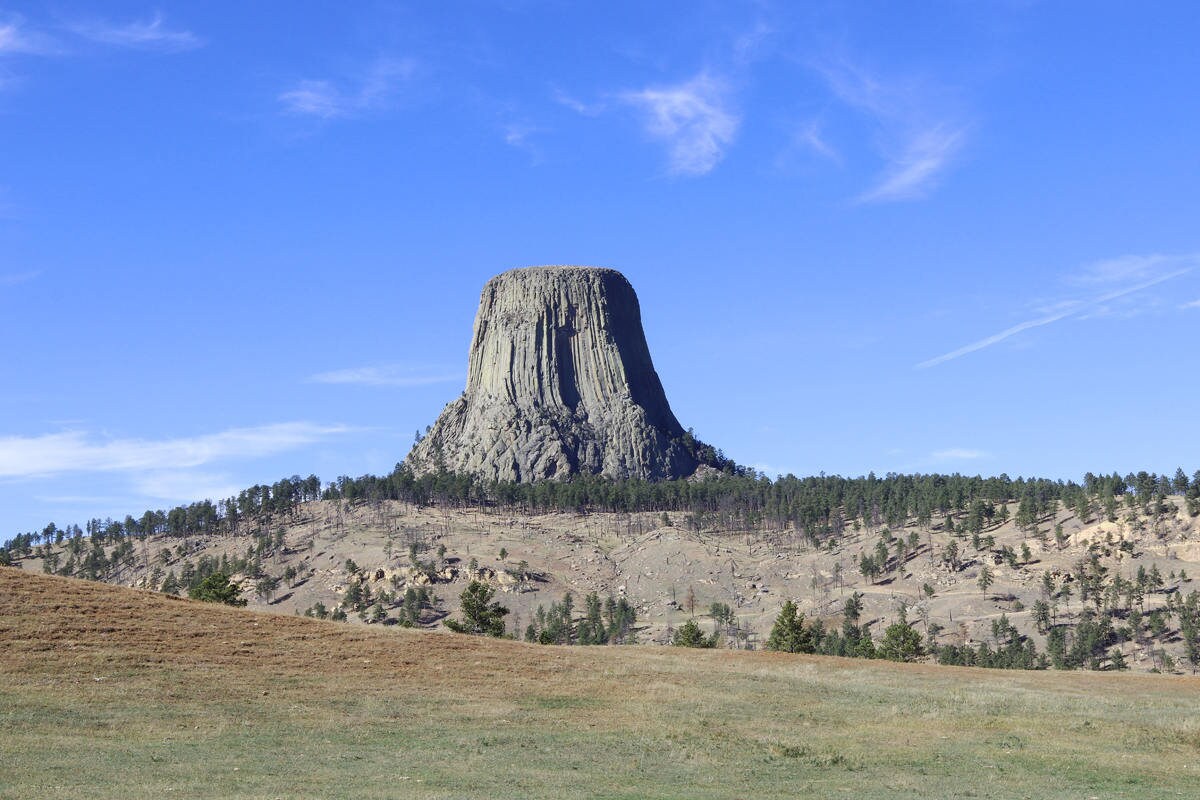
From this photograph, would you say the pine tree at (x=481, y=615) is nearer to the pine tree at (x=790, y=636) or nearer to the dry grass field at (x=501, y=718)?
the pine tree at (x=790, y=636)

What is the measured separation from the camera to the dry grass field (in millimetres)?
38562

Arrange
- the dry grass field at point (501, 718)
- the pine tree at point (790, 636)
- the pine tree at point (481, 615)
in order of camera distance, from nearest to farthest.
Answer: the dry grass field at point (501, 718), the pine tree at point (790, 636), the pine tree at point (481, 615)

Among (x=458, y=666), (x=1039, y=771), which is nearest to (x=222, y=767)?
(x=458, y=666)

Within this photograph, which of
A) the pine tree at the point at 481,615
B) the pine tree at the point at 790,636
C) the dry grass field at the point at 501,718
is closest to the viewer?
the dry grass field at the point at 501,718

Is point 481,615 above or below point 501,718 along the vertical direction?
above

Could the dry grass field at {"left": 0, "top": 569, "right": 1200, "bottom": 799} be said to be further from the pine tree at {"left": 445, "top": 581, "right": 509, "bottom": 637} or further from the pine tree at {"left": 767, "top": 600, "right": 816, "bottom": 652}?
the pine tree at {"left": 445, "top": 581, "right": 509, "bottom": 637}

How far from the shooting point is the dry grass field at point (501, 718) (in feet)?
127

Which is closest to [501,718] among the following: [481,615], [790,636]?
[790,636]

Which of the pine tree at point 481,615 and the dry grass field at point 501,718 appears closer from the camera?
the dry grass field at point 501,718

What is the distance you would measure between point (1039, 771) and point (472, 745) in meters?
19.3

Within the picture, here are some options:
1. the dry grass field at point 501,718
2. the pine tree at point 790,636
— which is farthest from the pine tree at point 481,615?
the dry grass field at point 501,718

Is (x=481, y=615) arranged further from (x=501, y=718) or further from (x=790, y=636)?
(x=501, y=718)

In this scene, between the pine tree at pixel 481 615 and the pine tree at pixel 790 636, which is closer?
the pine tree at pixel 790 636

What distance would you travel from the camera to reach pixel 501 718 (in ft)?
164
